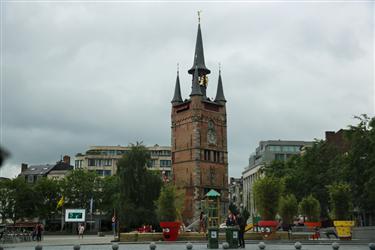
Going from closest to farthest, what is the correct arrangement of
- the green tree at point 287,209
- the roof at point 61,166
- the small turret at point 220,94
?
1. the green tree at point 287,209
2. the small turret at point 220,94
3. the roof at point 61,166

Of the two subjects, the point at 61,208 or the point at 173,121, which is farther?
the point at 173,121

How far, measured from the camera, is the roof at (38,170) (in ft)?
359

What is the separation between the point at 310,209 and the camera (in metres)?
50.1

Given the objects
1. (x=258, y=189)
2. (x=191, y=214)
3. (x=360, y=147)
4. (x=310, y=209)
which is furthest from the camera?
(x=191, y=214)

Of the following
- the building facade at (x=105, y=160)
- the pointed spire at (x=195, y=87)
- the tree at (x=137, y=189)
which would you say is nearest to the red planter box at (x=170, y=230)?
the tree at (x=137, y=189)

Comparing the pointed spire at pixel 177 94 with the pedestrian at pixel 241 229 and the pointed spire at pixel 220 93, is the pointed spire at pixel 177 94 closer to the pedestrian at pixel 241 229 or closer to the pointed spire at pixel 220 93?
the pointed spire at pixel 220 93

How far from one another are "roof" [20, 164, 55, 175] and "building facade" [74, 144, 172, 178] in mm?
8781

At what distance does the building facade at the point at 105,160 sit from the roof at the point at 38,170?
8.78 metres

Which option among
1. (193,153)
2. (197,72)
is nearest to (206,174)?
(193,153)

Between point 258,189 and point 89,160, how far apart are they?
84.4 m

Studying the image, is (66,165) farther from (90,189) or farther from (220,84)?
(220,84)

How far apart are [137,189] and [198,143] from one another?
1965 centimetres

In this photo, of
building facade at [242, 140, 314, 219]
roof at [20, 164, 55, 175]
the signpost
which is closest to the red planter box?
the signpost

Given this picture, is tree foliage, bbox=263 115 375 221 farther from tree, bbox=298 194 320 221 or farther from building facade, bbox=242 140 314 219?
building facade, bbox=242 140 314 219
